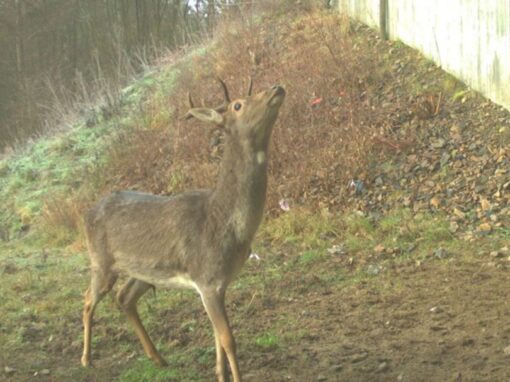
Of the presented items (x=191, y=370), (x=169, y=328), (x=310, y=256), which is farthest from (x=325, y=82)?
(x=191, y=370)

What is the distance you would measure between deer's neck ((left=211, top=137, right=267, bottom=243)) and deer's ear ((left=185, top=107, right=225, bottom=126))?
152 millimetres

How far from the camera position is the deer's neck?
5828mm

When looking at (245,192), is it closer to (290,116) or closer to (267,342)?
(267,342)

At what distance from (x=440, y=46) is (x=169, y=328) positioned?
743cm

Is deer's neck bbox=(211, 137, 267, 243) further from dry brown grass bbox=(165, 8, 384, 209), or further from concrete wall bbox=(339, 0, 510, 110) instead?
concrete wall bbox=(339, 0, 510, 110)

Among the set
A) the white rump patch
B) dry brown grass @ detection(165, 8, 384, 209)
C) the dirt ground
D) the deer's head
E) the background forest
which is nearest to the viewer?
the deer's head

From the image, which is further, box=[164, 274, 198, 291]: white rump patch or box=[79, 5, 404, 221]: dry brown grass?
box=[79, 5, 404, 221]: dry brown grass

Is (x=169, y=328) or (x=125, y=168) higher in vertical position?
(x=169, y=328)

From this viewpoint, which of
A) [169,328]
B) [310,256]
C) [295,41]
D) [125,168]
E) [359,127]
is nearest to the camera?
[169,328]

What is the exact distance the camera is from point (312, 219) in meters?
10.6

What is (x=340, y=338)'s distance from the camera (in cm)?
683

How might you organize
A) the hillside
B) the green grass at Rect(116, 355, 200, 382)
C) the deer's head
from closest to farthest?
the deer's head
the green grass at Rect(116, 355, 200, 382)
the hillside

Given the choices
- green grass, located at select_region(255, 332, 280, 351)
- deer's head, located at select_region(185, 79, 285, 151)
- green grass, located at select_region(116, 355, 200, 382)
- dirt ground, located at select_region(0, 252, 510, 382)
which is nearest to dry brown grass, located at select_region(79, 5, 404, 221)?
dirt ground, located at select_region(0, 252, 510, 382)

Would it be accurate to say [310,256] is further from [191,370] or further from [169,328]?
[191,370]
